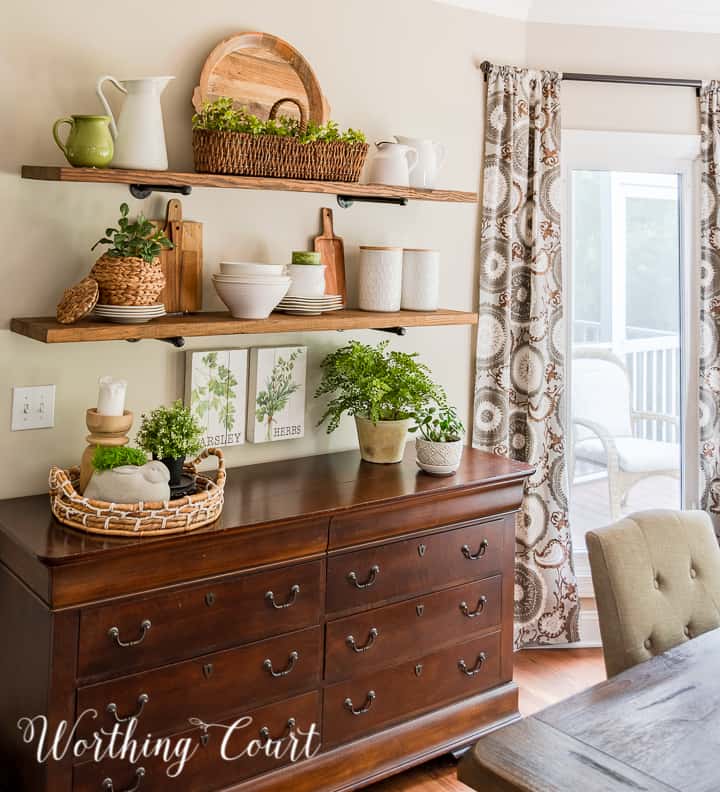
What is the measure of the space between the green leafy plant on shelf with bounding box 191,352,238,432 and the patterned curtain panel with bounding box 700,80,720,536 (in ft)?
6.17

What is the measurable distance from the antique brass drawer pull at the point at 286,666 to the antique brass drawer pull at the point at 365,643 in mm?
167

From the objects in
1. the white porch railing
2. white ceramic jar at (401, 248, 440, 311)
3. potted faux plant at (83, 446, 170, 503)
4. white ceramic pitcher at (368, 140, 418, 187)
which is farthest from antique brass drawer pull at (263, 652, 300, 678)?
the white porch railing

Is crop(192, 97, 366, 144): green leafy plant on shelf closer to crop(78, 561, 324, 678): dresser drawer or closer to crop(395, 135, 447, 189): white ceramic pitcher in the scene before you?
crop(395, 135, 447, 189): white ceramic pitcher

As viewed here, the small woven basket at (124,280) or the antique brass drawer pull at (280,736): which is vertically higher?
the small woven basket at (124,280)

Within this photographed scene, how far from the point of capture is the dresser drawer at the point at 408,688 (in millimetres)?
2398

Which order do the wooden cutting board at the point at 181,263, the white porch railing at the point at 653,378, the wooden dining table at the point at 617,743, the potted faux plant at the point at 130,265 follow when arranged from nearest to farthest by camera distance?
the wooden dining table at the point at 617,743 < the potted faux plant at the point at 130,265 < the wooden cutting board at the point at 181,263 < the white porch railing at the point at 653,378

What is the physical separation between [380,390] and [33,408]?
0.97m

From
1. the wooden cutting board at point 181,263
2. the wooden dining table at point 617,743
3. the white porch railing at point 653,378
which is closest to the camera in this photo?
the wooden dining table at point 617,743

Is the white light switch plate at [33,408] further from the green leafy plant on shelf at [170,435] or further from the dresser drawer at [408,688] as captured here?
the dresser drawer at [408,688]

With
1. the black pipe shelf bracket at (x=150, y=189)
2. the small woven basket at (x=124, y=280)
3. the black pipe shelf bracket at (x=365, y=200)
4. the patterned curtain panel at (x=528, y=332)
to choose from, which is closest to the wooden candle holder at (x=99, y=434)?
the small woven basket at (x=124, y=280)

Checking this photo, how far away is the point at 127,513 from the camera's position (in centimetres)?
198

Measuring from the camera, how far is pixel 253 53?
254 centimetres

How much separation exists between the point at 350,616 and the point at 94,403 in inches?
35.4

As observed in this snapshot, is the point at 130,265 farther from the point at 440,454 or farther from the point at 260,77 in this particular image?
the point at 440,454
